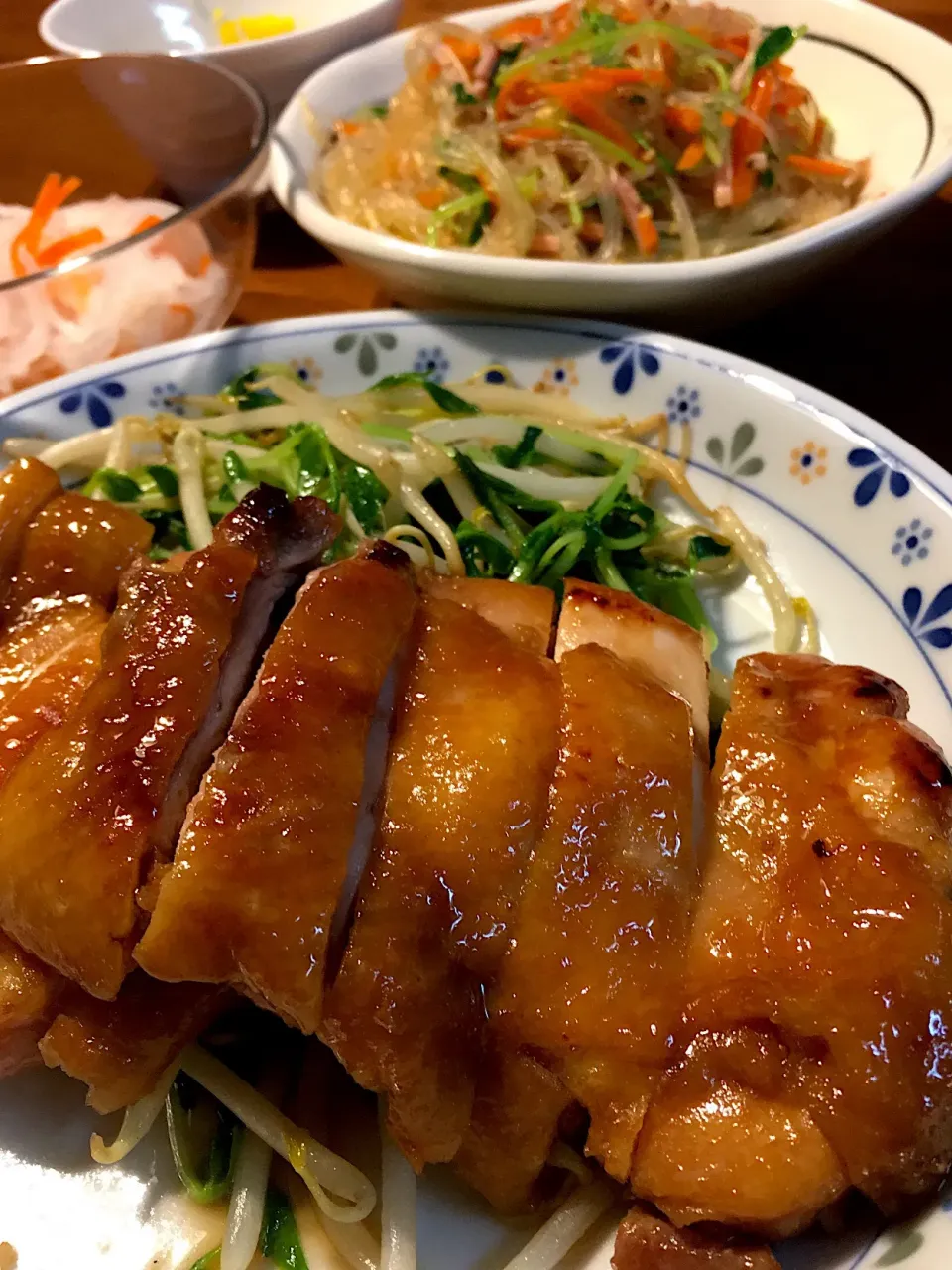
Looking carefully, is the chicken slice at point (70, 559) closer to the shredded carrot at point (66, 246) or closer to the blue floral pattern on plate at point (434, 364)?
the blue floral pattern on plate at point (434, 364)

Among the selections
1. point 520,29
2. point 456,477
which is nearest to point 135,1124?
point 456,477

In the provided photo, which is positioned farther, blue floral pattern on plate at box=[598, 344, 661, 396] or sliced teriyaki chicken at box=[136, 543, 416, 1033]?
blue floral pattern on plate at box=[598, 344, 661, 396]

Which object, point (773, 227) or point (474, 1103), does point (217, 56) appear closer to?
point (773, 227)

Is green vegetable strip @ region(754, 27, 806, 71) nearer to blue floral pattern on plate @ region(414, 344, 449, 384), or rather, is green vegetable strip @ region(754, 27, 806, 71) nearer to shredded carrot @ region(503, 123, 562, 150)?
shredded carrot @ region(503, 123, 562, 150)

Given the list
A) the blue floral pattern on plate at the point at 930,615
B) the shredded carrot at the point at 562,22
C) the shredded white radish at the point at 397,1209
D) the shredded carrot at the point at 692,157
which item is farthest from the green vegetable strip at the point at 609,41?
the shredded white radish at the point at 397,1209

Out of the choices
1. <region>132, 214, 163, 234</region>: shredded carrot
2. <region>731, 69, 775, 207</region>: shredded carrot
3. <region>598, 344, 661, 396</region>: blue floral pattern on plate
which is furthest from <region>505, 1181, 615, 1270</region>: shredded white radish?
<region>132, 214, 163, 234</region>: shredded carrot

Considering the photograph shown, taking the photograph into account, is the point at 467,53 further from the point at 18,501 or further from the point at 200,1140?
the point at 200,1140

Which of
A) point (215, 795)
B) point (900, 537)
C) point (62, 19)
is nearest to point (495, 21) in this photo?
point (62, 19)
